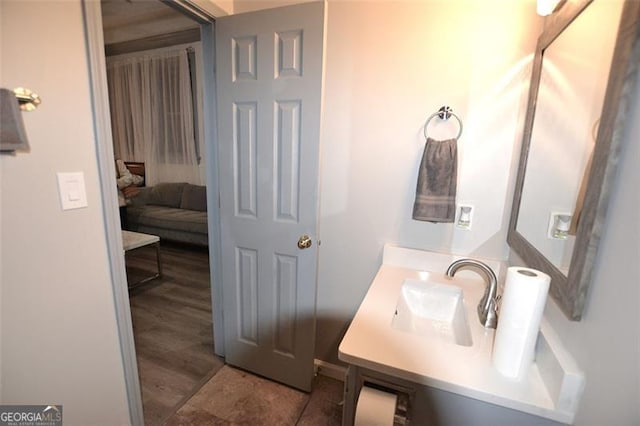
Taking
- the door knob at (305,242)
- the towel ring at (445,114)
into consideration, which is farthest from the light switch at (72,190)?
the towel ring at (445,114)

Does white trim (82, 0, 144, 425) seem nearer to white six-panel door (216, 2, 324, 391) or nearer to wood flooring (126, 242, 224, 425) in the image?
wood flooring (126, 242, 224, 425)

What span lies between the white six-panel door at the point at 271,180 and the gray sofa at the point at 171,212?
7.29ft

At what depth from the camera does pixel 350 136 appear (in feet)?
5.01

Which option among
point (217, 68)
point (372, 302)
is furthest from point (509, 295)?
point (217, 68)

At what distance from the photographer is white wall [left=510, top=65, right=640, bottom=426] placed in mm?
521

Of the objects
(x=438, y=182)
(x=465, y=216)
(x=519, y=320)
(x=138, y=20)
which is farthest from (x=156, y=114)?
(x=519, y=320)

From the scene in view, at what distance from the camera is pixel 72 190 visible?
0.97 meters

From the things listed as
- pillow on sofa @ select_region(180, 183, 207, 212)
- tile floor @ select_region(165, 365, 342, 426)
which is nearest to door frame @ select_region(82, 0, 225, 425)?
tile floor @ select_region(165, 365, 342, 426)

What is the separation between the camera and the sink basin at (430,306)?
1.24 meters

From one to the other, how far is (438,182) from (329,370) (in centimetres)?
136

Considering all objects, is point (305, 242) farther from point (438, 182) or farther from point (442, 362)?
point (442, 362)

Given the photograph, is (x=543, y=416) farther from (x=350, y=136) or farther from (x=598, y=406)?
(x=350, y=136)

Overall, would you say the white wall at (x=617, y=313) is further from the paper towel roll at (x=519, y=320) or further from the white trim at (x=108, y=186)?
the white trim at (x=108, y=186)

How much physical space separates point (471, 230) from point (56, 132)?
1.73m
